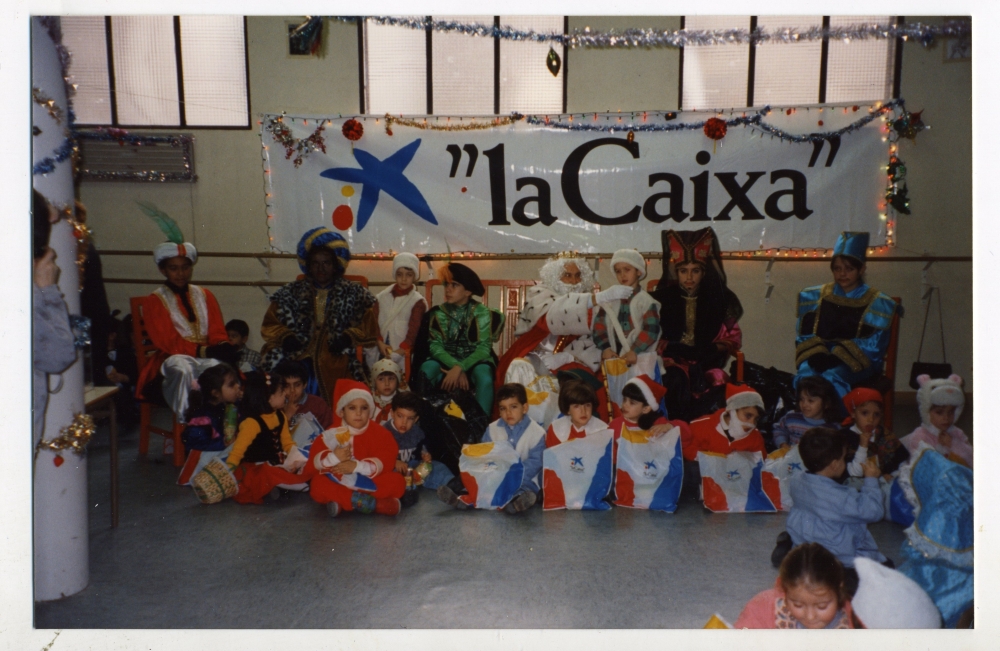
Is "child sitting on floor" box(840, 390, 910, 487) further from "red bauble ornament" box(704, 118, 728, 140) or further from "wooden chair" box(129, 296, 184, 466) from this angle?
"wooden chair" box(129, 296, 184, 466)

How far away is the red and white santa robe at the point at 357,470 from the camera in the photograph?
3.20m

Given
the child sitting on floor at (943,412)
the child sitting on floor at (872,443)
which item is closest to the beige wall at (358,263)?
the child sitting on floor at (872,443)

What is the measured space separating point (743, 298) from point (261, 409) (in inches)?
135

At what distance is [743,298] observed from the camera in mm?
5156

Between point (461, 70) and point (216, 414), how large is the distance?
2.57 m

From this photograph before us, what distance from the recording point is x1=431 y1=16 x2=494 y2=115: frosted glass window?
14.7ft

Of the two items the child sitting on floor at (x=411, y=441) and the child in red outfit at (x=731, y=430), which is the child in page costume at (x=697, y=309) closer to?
the child in red outfit at (x=731, y=430)

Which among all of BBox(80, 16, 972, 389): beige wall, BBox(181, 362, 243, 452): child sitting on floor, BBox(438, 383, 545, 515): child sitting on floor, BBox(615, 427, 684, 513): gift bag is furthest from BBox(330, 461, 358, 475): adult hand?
BBox(80, 16, 972, 389): beige wall

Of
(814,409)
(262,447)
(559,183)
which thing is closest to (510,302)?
(559,183)

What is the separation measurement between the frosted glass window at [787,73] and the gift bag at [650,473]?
8.21 ft

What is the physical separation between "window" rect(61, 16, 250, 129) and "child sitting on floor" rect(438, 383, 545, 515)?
2030mm
